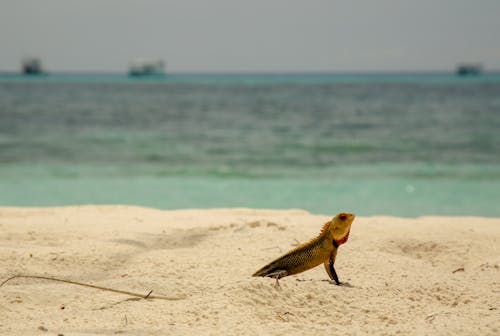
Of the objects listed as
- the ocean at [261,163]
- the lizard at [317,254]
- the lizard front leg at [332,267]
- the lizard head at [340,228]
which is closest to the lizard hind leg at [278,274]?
the lizard at [317,254]

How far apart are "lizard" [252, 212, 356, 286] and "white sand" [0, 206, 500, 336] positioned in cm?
9

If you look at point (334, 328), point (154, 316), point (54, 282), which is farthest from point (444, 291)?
point (54, 282)

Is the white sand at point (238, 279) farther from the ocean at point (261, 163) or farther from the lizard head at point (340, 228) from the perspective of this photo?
the ocean at point (261, 163)

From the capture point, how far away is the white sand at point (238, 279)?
2.97 metres

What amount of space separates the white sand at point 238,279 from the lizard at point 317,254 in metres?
0.09

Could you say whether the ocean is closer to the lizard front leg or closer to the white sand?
the white sand

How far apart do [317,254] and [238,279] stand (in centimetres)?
53

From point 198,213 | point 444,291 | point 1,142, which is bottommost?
point 1,142

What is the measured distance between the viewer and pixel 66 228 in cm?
513

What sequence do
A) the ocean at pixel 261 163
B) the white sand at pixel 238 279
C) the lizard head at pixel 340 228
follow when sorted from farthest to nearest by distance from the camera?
the ocean at pixel 261 163 → the lizard head at pixel 340 228 → the white sand at pixel 238 279

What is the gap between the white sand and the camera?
2969mm

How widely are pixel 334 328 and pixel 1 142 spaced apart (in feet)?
50.9

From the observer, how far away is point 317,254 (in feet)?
11.6

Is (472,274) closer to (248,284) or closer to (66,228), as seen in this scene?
(248,284)
